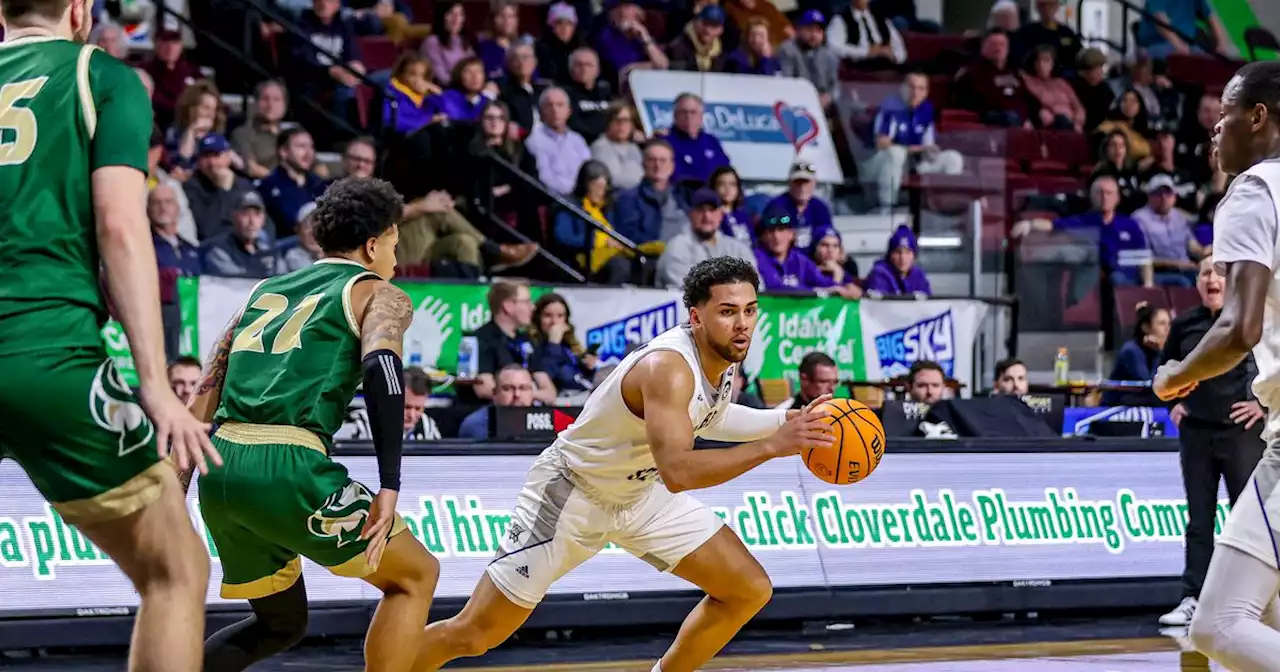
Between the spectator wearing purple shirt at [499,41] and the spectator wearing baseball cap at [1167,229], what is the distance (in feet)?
19.2

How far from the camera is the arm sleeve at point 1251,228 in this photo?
4512 mm

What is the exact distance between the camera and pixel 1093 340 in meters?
13.3

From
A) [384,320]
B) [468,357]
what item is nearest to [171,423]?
[384,320]

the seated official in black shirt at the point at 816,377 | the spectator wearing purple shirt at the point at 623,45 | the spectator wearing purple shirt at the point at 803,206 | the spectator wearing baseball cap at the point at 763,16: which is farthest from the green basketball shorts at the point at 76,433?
the spectator wearing baseball cap at the point at 763,16

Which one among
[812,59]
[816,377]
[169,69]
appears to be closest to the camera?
[816,377]

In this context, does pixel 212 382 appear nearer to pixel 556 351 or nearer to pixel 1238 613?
pixel 1238 613

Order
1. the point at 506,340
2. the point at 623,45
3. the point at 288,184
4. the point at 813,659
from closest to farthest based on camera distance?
Result: the point at 813,659, the point at 506,340, the point at 288,184, the point at 623,45

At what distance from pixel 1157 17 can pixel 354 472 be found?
604 inches

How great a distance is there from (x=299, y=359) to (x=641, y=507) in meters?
1.50

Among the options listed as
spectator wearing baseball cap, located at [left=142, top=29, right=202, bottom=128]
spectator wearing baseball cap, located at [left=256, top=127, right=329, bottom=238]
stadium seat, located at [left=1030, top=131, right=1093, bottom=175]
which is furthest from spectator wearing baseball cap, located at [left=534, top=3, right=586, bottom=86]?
stadium seat, located at [left=1030, top=131, right=1093, bottom=175]

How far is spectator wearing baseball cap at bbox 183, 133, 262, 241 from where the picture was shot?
38.1 feet

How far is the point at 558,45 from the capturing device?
1543cm

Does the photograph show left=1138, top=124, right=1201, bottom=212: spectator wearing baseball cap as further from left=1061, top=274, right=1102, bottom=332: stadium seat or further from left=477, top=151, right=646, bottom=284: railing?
left=477, top=151, right=646, bottom=284: railing

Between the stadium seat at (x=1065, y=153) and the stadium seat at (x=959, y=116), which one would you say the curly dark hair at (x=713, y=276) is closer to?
the stadium seat at (x=1065, y=153)
